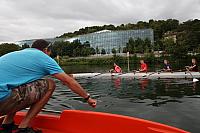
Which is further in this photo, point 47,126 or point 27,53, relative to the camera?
point 47,126

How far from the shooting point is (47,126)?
4039mm

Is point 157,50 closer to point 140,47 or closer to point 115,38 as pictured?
point 140,47

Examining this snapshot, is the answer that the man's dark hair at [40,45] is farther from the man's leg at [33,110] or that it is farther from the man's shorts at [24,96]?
the man's leg at [33,110]

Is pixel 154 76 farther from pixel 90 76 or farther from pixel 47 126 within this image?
pixel 47 126

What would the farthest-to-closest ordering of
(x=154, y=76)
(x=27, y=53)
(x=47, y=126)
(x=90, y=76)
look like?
(x=90, y=76)
(x=154, y=76)
(x=47, y=126)
(x=27, y=53)

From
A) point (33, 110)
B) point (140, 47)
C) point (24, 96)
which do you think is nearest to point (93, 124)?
point (33, 110)

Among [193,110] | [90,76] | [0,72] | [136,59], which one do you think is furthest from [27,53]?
[136,59]

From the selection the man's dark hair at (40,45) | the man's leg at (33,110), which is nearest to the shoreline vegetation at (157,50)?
the man's dark hair at (40,45)

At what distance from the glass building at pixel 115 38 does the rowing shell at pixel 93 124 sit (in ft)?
314

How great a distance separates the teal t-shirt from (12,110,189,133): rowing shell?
32.5 inches

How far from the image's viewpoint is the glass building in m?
101

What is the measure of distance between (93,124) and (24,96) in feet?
3.32

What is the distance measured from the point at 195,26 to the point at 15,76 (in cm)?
6703

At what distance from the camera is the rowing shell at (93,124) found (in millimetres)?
3215
